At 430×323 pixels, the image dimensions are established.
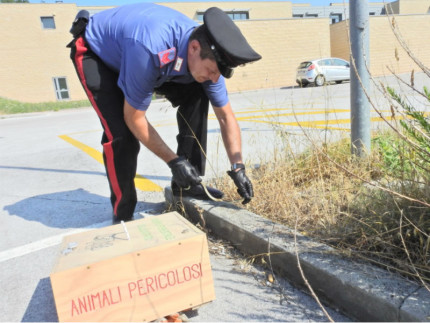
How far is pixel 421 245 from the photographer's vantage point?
1.66m

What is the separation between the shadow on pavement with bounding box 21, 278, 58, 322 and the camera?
1761 mm

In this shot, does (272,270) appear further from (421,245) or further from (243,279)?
(421,245)

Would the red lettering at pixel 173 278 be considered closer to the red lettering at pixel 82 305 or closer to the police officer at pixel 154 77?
the red lettering at pixel 82 305

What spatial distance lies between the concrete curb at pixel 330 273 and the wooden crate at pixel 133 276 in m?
0.46

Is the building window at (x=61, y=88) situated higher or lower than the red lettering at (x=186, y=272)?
higher

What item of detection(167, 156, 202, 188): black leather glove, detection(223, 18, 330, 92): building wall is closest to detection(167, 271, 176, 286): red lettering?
detection(167, 156, 202, 188): black leather glove

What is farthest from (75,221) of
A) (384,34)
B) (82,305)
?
(384,34)

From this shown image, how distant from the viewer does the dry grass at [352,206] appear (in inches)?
67.4

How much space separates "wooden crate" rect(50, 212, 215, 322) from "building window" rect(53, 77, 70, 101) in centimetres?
2578

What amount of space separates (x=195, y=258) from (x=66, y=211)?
1.94 m

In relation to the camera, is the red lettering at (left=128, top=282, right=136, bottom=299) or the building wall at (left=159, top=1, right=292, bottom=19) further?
the building wall at (left=159, top=1, right=292, bottom=19)

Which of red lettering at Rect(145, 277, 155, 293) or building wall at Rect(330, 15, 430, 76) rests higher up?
building wall at Rect(330, 15, 430, 76)

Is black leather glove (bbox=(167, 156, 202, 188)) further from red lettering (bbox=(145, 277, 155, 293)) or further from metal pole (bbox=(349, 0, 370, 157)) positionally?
metal pole (bbox=(349, 0, 370, 157))

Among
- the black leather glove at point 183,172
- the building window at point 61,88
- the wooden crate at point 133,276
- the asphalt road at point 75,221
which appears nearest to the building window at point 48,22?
the building window at point 61,88
